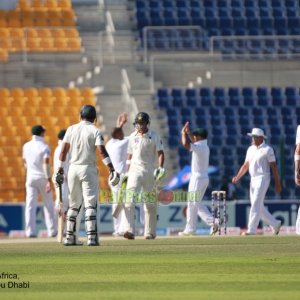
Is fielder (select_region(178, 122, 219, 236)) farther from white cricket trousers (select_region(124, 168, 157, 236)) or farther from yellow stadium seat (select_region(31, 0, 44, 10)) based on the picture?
yellow stadium seat (select_region(31, 0, 44, 10))

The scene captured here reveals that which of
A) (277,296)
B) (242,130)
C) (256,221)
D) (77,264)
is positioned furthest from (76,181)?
(242,130)

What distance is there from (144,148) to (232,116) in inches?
588

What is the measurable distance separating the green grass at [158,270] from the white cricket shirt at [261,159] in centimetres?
388

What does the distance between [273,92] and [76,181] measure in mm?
18804

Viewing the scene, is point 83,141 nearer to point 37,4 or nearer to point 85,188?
point 85,188

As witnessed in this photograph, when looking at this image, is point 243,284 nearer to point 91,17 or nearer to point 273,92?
point 273,92

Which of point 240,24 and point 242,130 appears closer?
point 242,130

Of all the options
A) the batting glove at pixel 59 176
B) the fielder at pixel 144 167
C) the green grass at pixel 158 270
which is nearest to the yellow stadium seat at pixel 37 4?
the fielder at pixel 144 167

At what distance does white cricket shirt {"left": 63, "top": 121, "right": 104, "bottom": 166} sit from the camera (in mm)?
19578

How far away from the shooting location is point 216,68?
126 feet

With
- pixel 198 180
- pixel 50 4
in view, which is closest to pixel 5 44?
pixel 50 4

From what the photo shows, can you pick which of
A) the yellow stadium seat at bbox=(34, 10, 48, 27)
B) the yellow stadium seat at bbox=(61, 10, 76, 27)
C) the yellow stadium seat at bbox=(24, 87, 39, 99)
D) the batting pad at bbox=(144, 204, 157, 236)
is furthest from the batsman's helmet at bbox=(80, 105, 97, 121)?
the yellow stadium seat at bbox=(34, 10, 48, 27)

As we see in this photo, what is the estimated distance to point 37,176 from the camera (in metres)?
26.2

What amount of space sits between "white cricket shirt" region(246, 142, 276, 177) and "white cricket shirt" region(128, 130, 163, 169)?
2.77m
